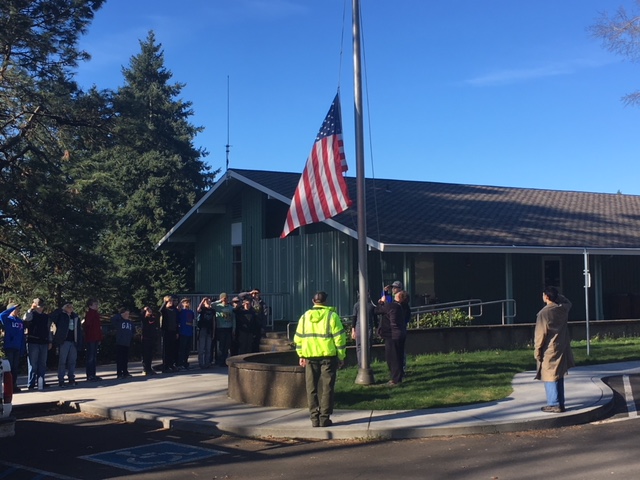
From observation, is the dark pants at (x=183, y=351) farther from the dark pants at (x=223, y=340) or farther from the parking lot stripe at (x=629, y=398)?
the parking lot stripe at (x=629, y=398)

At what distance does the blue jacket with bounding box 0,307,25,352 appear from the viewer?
1498cm

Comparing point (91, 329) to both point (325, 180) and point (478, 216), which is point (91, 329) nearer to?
point (325, 180)

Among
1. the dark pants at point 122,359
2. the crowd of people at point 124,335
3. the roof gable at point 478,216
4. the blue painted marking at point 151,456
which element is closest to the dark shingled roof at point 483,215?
the roof gable at point 478,216

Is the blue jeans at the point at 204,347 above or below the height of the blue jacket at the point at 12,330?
below

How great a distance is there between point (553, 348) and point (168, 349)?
9.44m

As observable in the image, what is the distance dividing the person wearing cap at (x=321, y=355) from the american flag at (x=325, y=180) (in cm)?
306

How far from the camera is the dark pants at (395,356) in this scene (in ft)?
44.1

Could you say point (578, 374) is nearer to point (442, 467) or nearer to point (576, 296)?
point (442, 467)

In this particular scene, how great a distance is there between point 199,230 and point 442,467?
21934 millimetres

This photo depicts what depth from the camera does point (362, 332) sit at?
531 inches

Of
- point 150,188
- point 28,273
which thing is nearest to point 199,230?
point 28,273

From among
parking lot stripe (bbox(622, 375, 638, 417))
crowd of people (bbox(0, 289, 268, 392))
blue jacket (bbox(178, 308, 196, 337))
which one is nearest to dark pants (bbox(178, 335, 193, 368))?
crowd of people (bbox(0, 289, 268, 392))

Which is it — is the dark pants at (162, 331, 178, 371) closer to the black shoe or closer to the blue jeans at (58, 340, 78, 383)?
the blue jeans at (58, 340, 78, 383)

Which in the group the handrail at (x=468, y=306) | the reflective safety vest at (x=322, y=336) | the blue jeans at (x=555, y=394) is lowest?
the blue jeans at (x=555, y=394)
